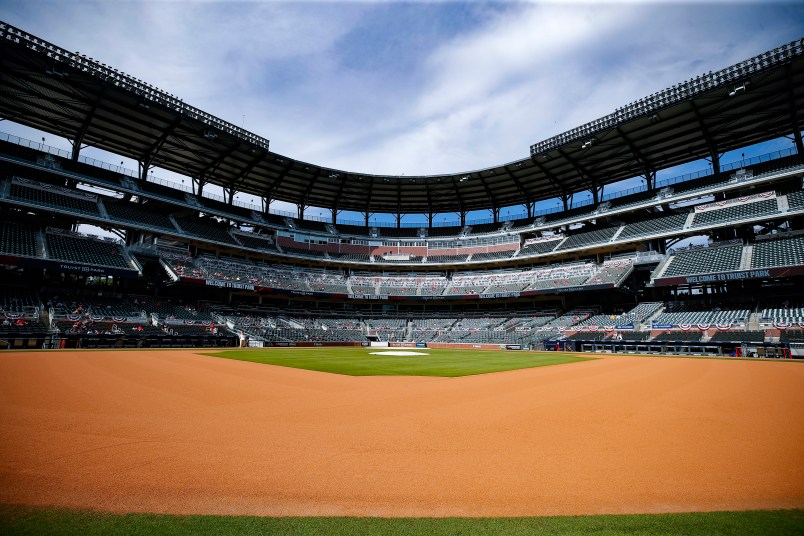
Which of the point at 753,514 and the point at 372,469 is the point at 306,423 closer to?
the point at 372,469

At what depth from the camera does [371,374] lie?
52.9 feet

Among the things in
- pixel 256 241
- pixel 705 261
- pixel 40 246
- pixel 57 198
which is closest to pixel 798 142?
pixel 705 261

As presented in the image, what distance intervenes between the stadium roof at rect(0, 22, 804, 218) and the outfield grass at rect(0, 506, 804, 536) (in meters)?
41.9

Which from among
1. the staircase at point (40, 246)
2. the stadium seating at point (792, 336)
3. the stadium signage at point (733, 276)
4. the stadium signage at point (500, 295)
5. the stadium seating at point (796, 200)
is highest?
the stadium seating at point (796, 200)

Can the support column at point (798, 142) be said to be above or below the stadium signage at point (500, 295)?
above

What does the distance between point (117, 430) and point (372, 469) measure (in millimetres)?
4851

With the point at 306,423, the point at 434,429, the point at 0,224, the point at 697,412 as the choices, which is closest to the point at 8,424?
the point at 306,423

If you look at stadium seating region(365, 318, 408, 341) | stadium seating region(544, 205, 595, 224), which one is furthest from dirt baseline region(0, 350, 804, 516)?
stadium seating region(544, 205, 595, 224)

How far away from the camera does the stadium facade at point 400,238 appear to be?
111ft

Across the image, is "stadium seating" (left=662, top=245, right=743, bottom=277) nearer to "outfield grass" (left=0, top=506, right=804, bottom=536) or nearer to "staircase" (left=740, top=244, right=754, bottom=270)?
"staircase" (left=740, top=244, right=754, bottom=270)

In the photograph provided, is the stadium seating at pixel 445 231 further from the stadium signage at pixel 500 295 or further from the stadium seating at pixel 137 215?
the stadium seating at pixel 137 215

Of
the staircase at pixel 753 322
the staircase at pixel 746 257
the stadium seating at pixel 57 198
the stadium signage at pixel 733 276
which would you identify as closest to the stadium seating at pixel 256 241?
the stadium seating at pixel 57 198

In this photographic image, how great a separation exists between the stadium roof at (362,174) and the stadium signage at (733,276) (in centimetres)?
1581

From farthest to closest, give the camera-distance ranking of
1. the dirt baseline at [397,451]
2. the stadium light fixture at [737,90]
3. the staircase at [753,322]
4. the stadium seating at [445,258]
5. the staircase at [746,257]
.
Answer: the stadium seating at [445,258], the staircase at [746,257], the stadium light fixture at [737,90], the staircase at [753,322], the dirt baseline at [397,451]
